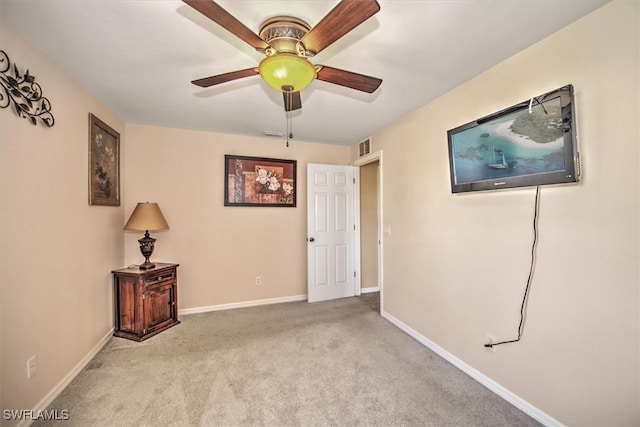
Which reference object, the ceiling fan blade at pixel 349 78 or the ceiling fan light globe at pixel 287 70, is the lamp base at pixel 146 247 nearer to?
the ceiling fan light globe at pixel 287 70

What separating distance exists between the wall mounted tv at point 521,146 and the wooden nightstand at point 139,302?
10.4 ft

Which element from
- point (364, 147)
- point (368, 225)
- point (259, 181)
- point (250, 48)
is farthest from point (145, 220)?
point (368, 225)

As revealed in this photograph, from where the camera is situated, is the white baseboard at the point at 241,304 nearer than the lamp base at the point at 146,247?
No

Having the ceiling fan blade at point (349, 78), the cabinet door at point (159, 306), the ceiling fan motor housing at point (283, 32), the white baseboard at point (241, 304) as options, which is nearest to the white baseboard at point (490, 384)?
the white baseboard at point (241, 304)

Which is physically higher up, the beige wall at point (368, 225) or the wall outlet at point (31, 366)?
the beige wall at point (368, 225)

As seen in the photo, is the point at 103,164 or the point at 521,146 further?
the point at 103,164

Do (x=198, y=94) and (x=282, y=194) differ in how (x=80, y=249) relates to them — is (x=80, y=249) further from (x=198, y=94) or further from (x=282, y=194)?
(x=282, y=194)

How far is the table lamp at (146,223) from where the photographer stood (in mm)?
2873

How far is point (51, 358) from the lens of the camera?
1.87 metres

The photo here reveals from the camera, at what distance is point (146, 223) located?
2.88m

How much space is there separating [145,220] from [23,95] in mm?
1485

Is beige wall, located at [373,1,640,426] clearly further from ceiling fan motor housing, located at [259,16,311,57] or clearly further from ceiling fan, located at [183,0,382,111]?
ceiling fan motor housing, located at [259,16,311,57]

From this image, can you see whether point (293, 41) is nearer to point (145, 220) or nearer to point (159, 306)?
point (145, 220)

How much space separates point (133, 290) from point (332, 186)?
2.77m
